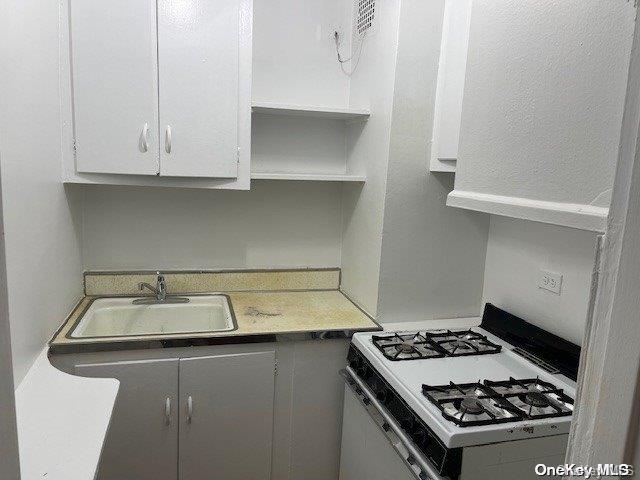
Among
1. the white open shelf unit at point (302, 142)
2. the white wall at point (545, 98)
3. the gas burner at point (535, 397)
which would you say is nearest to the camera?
the white wall at point (545, 98)

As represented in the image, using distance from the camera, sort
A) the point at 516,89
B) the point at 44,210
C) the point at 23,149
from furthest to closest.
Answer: the point at 44,210
the point at 23,149
the point at 516,89

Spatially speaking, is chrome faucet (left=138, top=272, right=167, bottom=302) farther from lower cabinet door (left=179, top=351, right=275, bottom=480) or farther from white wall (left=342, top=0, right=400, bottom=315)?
white wall (left=342, top=0, right=400, bottom=315)

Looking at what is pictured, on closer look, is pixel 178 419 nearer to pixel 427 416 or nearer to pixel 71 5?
pixel 427 416

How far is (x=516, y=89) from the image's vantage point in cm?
130

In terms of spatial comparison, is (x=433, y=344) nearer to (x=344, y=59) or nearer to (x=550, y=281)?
(x=550, y=281)

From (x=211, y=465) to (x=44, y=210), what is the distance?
1.20 meters

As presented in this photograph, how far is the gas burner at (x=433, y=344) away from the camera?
5.63 ft

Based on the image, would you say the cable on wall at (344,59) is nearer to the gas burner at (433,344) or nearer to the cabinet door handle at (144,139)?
the cabinet door handle at (144,139)

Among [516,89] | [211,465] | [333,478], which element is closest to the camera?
[516,89]

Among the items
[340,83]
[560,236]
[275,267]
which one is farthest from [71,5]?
[560,236]

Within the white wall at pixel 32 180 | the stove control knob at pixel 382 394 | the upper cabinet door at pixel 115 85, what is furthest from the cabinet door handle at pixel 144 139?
the stove control knob at pixel 382 394

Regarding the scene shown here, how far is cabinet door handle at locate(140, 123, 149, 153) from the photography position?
6.20ft

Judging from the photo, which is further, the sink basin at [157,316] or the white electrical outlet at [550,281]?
the sink basin at [157,316]

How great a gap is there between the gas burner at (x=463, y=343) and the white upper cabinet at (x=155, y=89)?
3.69 ft
